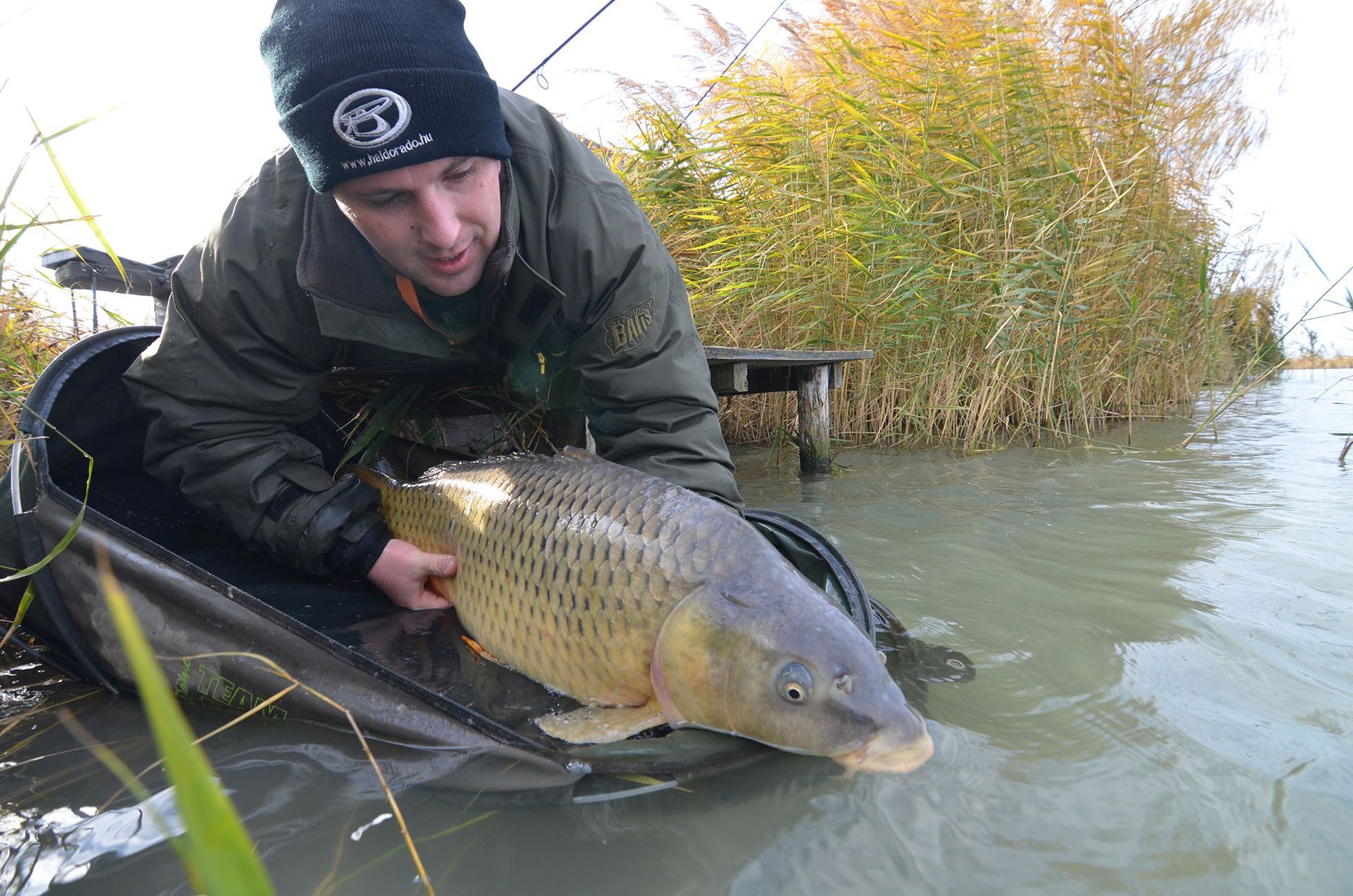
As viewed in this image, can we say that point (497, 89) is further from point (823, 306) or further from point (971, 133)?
point (971, 133)

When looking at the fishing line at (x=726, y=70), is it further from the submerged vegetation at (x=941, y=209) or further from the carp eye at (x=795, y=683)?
the carp eye at (x=795, y=683)

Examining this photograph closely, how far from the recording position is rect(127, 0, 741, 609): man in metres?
1.77

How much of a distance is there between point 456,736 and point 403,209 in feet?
3.52

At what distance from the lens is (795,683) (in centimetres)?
120

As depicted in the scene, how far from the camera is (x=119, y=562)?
1521 mm

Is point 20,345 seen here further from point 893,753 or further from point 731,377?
point 893,753

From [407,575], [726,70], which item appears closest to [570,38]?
[726,70]

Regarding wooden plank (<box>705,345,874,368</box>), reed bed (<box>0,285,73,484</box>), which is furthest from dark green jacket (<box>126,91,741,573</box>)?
wooden plank (<box>705,345,874,368</box>)

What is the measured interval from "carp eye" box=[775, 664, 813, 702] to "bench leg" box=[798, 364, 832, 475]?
305 centimetres

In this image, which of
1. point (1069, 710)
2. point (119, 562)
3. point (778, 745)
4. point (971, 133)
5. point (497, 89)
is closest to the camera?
point (778, 745)

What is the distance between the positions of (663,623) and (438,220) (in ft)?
3.15

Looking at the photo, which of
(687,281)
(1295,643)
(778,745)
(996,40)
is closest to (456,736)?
(778,745)

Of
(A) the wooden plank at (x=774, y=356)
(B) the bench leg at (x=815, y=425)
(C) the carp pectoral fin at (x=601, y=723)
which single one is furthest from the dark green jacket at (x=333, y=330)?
(B) the bench leg at (x=815, y=425)

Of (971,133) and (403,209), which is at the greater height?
(971,133)
